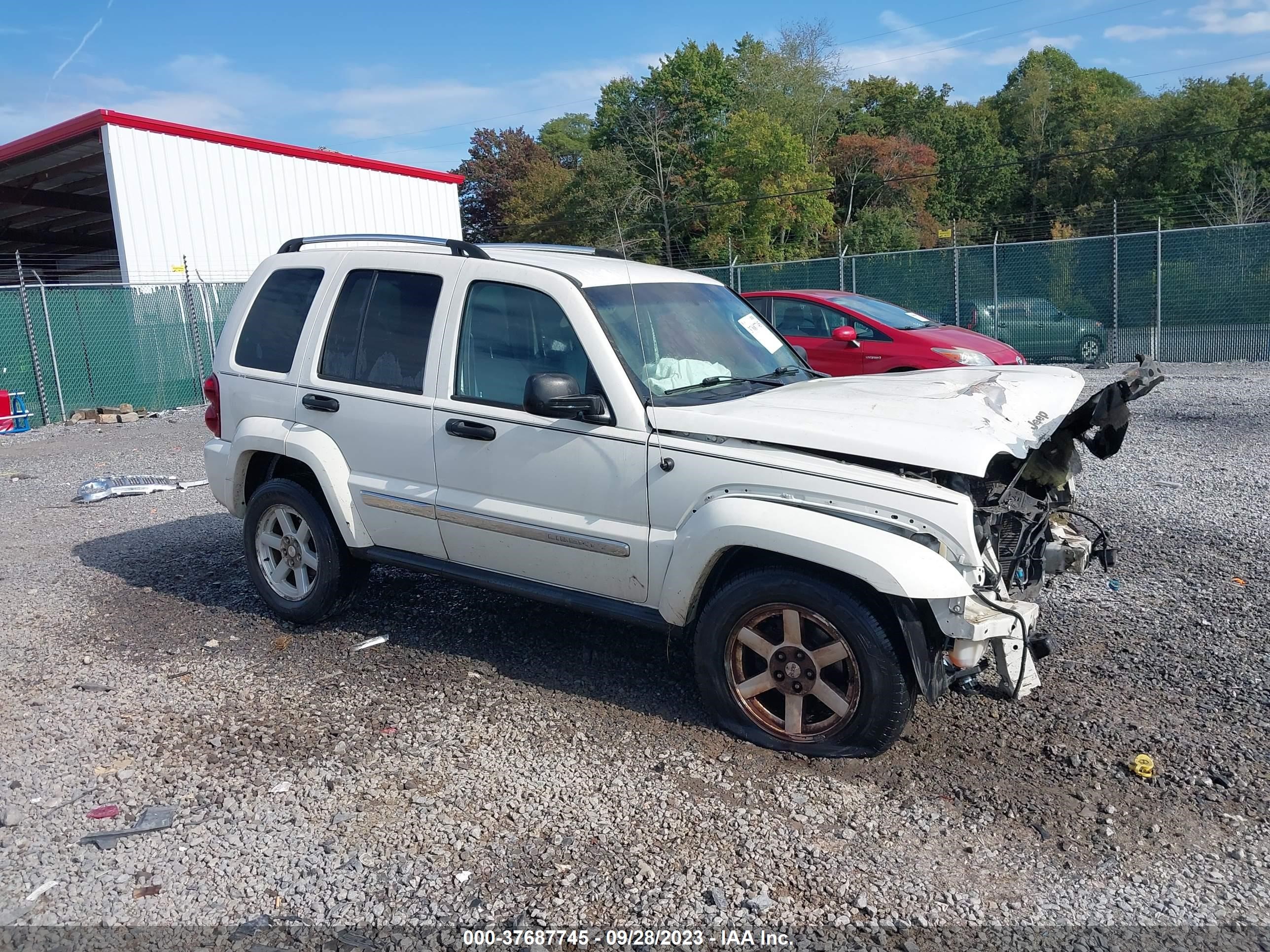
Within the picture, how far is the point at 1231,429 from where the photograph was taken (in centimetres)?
1068

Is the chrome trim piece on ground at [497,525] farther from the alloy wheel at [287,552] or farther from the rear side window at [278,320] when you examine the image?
the rear side window at [278,320]

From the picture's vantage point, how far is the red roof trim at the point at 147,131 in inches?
810

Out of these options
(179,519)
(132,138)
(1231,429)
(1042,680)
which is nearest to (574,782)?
(1042,680)

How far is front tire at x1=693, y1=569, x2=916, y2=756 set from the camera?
373 centimetres

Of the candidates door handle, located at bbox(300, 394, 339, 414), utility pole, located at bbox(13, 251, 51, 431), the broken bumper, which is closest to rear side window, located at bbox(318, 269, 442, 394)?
door handle, located at bbox(300, 394, 339, 414)

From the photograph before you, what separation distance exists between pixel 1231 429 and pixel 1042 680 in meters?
7.68

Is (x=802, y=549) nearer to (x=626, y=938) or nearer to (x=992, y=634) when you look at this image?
(x=992, y=634)

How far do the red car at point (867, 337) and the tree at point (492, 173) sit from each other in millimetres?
51610

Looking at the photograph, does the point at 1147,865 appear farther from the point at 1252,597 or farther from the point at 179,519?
the point at 179,519

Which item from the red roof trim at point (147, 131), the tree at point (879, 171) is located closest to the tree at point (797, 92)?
the tree at point (879, 171)

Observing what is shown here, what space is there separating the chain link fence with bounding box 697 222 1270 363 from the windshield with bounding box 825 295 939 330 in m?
3.70

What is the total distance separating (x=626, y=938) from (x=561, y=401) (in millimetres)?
2107

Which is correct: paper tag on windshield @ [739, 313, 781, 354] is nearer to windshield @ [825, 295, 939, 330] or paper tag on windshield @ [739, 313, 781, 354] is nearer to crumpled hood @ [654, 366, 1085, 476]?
crumpled hood @ [654, 366, 1085, 476]

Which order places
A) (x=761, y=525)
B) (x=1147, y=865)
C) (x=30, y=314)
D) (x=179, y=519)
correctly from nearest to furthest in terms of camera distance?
(x=1147, y=865), (x=761, y=525), (x=179, y=519), (x=30, y=314)
